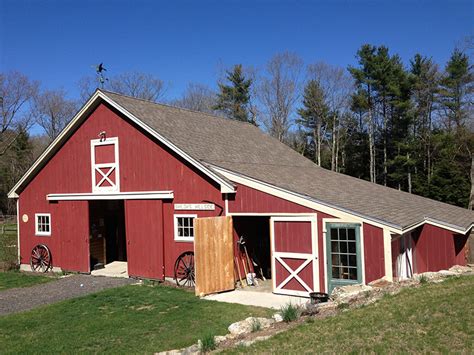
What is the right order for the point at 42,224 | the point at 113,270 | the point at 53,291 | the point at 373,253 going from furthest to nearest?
1. the point at 42,224
2. the point at 113,270
3. the point at 53,291
4. the point at 373,253

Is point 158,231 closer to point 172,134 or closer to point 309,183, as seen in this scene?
point 172,134

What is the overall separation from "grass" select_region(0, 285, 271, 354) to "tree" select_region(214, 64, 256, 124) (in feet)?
106

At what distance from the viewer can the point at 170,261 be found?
13734mm

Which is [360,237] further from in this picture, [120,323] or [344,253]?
[120,323]

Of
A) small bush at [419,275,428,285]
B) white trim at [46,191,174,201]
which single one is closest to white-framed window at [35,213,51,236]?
white trim at [46,191,174,201]

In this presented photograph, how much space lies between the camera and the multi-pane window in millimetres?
10797

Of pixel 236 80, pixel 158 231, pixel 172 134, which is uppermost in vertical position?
pixel 236 80

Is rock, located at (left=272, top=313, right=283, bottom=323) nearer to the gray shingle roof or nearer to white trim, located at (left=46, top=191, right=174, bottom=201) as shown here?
the gray shingle roof

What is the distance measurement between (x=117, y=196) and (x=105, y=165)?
1.30 metres

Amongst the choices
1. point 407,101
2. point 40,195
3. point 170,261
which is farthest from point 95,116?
point 407,101

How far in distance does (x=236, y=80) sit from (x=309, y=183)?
30317mm

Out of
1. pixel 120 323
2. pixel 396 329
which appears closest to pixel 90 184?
pixel 120 323

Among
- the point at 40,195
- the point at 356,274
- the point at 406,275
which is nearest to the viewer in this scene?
the point at 356,274

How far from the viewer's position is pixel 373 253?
10.5 m
